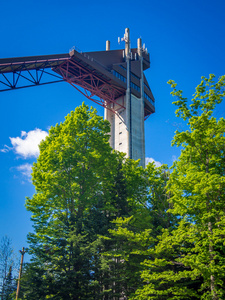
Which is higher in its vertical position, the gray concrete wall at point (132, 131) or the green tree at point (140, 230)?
the gray concrete wall at point (132, 131)

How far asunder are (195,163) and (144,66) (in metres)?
54.9

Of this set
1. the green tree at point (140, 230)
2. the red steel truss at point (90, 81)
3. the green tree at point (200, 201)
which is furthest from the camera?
the red steel truss at point (90, 81)

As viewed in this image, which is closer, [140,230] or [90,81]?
[140,230]

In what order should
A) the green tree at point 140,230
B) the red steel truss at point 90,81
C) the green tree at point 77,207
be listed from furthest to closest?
the red steel truss at point 90,81 < the green tree at point 77,207 < the green tree at point 140,230

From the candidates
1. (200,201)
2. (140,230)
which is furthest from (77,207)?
(200,201)

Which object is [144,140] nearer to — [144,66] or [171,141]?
[144,66]

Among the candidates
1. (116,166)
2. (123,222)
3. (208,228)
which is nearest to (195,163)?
(208,228)

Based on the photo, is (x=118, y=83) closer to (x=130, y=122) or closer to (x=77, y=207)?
(x=130, y=122)

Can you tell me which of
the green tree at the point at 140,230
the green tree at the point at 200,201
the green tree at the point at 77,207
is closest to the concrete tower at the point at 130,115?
the green tree at the point at 77,207

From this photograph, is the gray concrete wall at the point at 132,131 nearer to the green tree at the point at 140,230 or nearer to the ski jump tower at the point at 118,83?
the ski jump tower at the point at 118,83

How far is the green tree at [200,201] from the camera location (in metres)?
15.2

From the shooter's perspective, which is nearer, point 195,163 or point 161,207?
point 195,163

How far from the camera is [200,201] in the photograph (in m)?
16.1

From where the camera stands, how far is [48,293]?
66.9 ft
